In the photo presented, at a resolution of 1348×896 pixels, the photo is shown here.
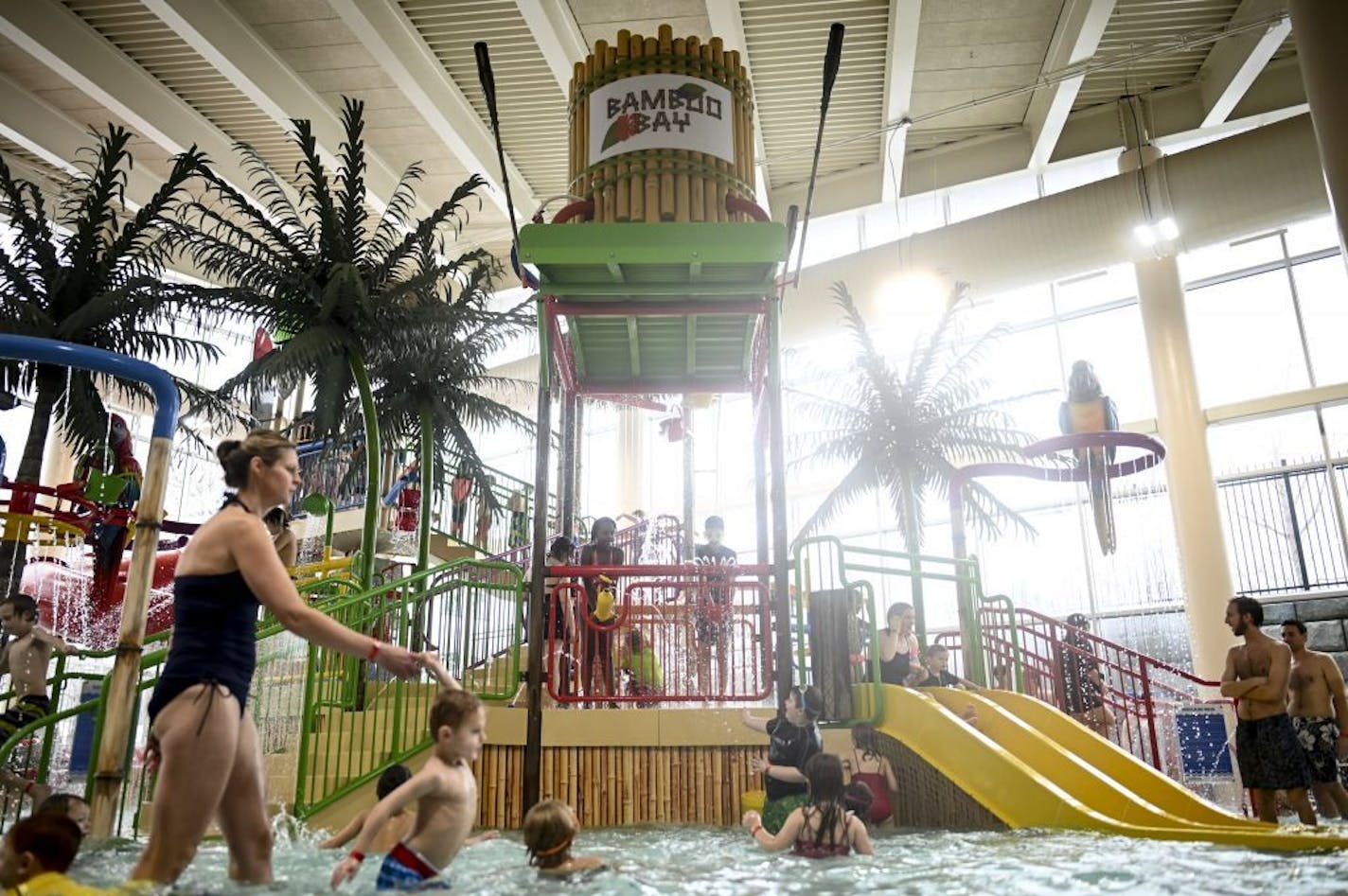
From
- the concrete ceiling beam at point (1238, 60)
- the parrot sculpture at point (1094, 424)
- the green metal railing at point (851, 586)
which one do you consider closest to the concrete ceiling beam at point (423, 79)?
the green metal railing at point (851, 586)

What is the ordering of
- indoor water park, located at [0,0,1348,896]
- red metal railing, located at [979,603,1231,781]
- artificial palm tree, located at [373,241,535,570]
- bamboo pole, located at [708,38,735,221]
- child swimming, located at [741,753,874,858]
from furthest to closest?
artificial palm tree, located at [373,241,535,570] < red metal railing, located at [979,603,1231,781] < bamboo pole, located at [708,38,735,221] < child swimming, located at [741,753,874,858] < indoor water park, located at [0,0,1348,896]

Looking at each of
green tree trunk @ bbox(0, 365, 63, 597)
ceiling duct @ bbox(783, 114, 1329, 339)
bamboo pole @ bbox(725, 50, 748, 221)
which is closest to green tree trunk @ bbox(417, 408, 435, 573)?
green tree trunk @ bbox(0, 365, 63, 597)

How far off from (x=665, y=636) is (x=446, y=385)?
6.35 metres

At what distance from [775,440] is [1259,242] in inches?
534

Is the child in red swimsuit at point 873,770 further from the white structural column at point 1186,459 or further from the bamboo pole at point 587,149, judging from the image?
the white structural column at point 1186,459

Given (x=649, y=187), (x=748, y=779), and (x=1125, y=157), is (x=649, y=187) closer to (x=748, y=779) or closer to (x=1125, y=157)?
(x=748, y=779)

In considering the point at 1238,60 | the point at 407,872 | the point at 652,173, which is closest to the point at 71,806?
the point at 407,872

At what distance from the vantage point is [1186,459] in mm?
14375

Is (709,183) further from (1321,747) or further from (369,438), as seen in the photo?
(1321,747)

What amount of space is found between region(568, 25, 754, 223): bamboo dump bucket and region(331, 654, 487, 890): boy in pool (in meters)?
4.63

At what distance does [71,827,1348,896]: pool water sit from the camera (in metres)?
3.81

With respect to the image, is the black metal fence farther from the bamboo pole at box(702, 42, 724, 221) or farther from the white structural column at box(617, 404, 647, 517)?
the bamboo pole at box(702, 42, 724, 221)

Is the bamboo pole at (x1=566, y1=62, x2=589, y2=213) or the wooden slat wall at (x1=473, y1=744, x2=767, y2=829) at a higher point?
the bamboo pole at (x1=566, y1=62, x2=589, y2=213)

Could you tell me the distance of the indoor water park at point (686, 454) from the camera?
449 cm
